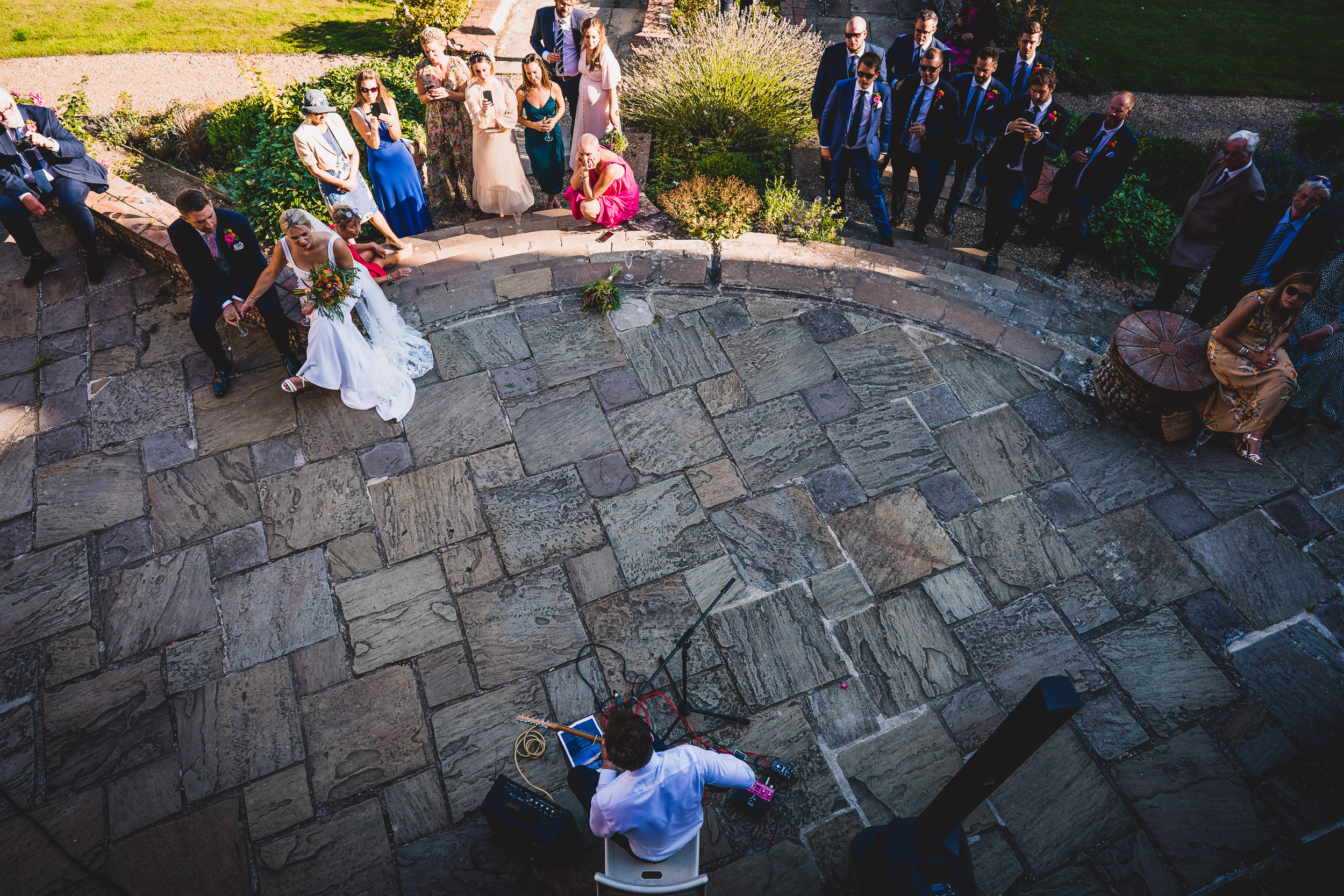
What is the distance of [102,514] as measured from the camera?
457 cm

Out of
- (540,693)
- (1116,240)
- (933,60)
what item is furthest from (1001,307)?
(540,693)

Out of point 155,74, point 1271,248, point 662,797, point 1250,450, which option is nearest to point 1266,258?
point 1271,248

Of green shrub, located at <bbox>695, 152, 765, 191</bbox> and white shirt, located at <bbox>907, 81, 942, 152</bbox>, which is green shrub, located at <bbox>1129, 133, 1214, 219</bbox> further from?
green shrub, located at <bbox>695, 152, 765, 191</bbox>

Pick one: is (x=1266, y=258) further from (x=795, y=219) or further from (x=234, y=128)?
(x=234, y=128)

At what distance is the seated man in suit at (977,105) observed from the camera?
5.84m

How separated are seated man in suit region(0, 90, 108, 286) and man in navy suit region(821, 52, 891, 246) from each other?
5.88 meters

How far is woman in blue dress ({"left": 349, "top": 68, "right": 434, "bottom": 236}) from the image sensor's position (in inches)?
218

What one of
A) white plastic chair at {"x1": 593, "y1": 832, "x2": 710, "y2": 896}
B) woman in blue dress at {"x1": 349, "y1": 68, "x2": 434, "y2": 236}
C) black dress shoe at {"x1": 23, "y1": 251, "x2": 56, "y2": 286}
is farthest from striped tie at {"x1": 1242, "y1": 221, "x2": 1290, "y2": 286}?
black dress shoe at {"x1": 23, "y1": 251, "x2": 56, "y2": 286}

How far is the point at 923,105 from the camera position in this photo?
6031 mm

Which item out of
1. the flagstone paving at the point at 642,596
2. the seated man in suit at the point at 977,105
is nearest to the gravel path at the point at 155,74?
the flagstone paving at the point at 642,596

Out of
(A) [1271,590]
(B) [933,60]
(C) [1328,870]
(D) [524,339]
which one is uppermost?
(B) [933,60]

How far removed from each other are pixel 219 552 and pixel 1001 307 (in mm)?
5662

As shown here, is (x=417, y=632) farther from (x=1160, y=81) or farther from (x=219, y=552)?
(x=1160, y=81)

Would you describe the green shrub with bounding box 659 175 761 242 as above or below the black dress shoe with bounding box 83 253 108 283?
above
